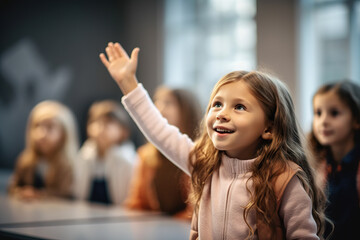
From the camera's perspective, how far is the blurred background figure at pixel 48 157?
3596 millimetres

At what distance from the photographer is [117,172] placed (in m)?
3.74

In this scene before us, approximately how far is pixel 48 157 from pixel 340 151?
8.05 ft

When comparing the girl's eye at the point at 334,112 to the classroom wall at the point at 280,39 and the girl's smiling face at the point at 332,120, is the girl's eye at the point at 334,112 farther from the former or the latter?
the classroom wall at the point at 280,39

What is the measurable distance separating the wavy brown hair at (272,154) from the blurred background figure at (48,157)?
2.26 metres

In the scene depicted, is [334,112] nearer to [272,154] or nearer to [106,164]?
[272,154]

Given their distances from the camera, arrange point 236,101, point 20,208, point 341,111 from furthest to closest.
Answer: point 20,208 → point 341,111 → point 236,101

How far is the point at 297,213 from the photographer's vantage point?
1438 millimetres

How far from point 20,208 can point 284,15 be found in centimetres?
323

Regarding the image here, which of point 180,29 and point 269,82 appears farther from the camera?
point 180,29

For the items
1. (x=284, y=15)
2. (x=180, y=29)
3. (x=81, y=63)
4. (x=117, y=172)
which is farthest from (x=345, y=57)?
(x=81, y=63)

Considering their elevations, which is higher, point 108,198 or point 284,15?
point 284,15

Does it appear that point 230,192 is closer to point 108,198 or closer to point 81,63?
point 108,198

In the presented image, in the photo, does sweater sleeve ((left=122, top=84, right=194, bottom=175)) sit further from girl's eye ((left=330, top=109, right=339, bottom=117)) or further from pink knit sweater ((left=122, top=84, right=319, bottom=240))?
girl's eye ((left=330, top=109, right=339, bottom=117))

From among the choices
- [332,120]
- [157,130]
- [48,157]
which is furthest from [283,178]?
[48,157]
